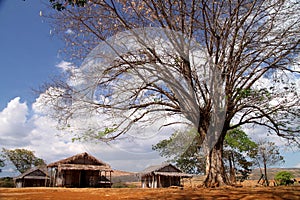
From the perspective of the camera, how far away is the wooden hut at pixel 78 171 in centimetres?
2609

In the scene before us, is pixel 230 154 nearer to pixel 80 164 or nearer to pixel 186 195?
pixel 80 164

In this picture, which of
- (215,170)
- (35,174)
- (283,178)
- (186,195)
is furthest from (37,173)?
(186,195)

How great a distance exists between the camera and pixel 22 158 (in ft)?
137

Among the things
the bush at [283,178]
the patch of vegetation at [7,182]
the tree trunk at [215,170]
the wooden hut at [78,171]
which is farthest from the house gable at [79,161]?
the tree trunk at [215,170]

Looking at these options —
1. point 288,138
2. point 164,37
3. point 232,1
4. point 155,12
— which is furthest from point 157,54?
point 288,138

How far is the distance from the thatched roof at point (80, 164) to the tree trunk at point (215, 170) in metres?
19.4

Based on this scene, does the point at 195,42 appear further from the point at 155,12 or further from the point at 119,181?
the point at 119,181

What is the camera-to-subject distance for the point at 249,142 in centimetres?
2483

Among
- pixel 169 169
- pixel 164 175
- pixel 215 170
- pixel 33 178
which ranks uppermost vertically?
pixel 215 170

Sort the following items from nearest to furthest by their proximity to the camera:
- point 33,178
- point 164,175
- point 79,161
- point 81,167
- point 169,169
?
point 81,167, point 79,161, point 164,175, point 169,169, point 33,178

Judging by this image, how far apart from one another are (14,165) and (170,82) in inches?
1594

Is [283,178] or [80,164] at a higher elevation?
[80,164]

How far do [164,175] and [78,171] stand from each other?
9441 millimetres

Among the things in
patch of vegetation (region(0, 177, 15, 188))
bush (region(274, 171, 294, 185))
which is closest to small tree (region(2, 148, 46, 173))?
patch of vegetation (region(0, 177, 15, 188))
